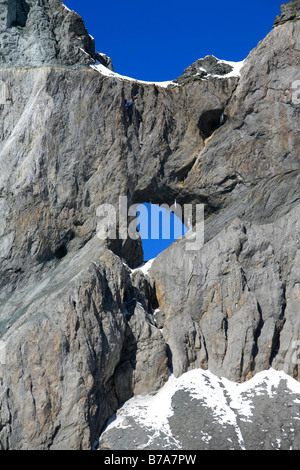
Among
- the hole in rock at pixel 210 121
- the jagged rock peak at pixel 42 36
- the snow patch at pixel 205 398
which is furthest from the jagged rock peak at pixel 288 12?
the snow patch at pixel 205 398

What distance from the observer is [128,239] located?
41.6 metres

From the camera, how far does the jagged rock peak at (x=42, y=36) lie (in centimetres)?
4469

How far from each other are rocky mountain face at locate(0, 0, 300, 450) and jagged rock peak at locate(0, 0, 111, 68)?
0.27 feet

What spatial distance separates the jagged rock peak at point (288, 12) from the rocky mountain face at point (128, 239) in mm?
98

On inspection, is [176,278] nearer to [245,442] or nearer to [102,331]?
[102,331]

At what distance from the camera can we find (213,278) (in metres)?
39.7

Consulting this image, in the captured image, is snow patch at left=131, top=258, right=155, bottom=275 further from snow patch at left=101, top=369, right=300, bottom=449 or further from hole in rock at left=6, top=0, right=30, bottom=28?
hole in rock at left=6, top=0, right=30, bottom=28

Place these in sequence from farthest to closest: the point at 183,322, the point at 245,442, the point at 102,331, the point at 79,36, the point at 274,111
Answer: the point at 79,36
the point at 274,111
the point at 183,322
the point at 102,331
the point at 245,442

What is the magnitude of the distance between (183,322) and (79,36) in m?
18.4

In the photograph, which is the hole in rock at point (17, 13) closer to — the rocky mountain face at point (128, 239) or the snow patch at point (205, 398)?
the rocky mountain face at point (128, 239)

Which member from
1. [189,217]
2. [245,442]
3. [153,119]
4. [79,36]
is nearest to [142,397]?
[245,442]

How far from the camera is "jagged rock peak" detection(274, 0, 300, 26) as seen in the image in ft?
144

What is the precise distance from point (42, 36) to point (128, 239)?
44.4ft

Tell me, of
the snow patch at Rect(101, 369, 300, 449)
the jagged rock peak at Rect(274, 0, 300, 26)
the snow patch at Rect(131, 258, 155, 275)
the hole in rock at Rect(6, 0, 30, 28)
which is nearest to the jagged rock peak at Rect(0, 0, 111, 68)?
the hole in rock at Rect(6, 0, 30, 28)
